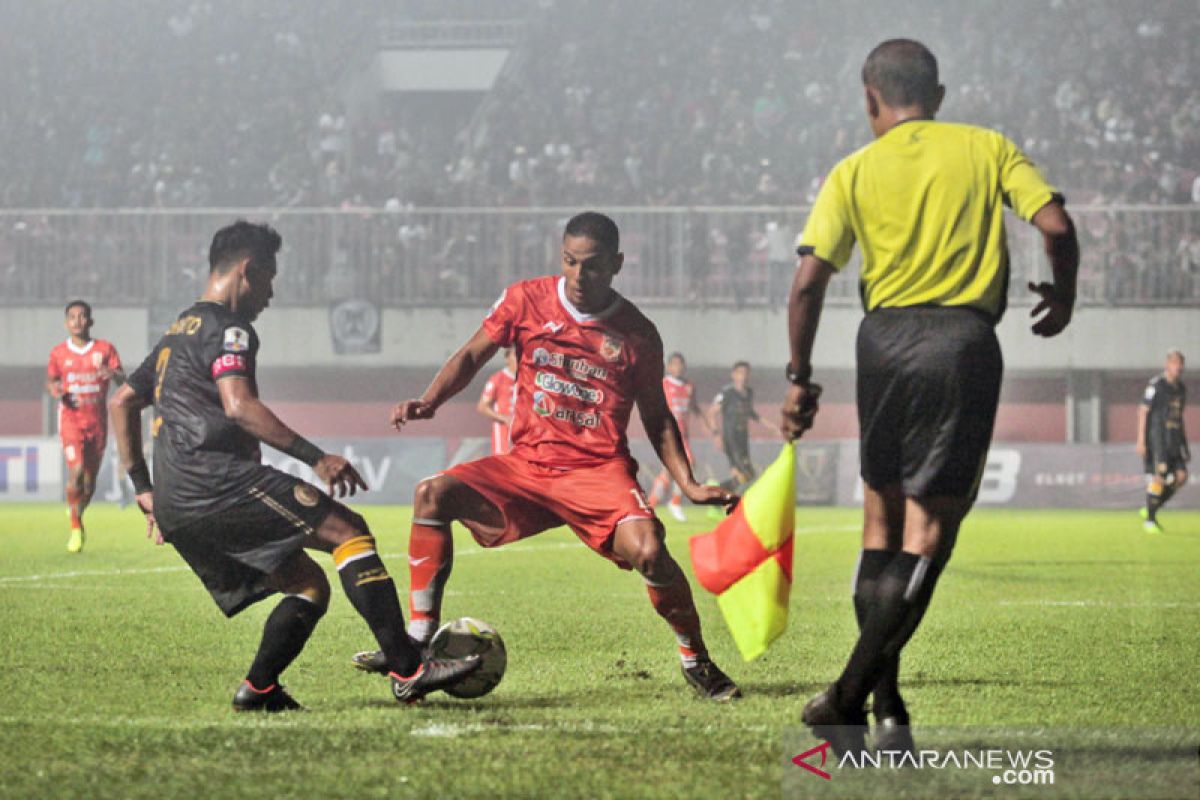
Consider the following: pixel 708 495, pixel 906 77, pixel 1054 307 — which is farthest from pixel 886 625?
pixel 708 495

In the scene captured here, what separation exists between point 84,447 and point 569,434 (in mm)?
9797

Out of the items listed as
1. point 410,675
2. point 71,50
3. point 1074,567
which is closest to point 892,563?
point 410,675

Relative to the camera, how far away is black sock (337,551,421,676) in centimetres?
585

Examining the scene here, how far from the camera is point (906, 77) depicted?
4984 mm

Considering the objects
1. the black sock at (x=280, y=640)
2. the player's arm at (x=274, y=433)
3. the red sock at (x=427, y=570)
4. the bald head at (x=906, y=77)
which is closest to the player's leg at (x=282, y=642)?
the black sock at (x=280, y=640)

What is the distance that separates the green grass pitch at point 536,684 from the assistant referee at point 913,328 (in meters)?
0.45

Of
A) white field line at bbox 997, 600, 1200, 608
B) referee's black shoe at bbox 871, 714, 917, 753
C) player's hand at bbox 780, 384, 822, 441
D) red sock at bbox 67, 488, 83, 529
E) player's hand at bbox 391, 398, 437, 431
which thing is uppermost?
player's hand at bbox 780, 384, 822, 441

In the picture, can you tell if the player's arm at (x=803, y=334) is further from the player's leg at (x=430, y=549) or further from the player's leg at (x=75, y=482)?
the player's leg at (x=75, y=482)

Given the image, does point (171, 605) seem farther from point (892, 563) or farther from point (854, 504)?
point (854, 504)

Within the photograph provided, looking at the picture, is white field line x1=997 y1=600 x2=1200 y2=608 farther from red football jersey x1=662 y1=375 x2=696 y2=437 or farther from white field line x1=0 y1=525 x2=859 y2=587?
red football jersey x1=662 y1=375 x2=696 y2=437

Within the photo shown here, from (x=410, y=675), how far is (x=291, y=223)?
2280 cm

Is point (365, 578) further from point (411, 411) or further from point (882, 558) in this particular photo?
point (882, 558)

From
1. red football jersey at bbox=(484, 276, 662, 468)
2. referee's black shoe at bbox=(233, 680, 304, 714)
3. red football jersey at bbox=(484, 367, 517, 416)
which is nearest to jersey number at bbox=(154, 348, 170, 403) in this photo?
referee's black shoe at bbox=(233, 680, 304, 714)

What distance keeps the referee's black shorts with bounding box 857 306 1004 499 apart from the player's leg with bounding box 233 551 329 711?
2.12 metres
